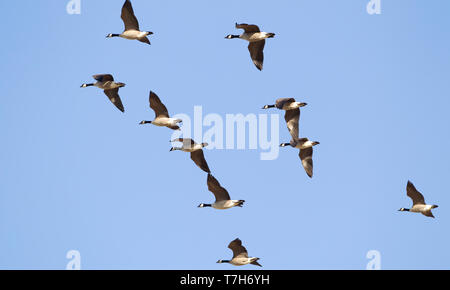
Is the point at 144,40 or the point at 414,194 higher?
the point at 144,40

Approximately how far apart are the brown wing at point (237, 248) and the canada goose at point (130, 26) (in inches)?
291

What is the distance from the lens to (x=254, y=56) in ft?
→ 119

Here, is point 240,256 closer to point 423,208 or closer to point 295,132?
point 295,132

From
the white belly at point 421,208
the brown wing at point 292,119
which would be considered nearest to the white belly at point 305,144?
the brown wing at point 292,119

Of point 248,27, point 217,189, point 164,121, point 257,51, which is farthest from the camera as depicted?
point 257,51

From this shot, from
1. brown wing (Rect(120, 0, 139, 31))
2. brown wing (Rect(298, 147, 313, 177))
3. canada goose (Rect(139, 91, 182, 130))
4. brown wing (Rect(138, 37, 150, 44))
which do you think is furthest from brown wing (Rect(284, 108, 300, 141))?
brown wing (Rect(120, 0, 139, 31))

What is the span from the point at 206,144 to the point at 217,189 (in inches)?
71.3

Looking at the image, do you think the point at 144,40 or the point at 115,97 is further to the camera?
the point at 115,97

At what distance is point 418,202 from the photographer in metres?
37.2

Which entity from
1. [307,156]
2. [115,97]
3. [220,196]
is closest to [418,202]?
[307,156]

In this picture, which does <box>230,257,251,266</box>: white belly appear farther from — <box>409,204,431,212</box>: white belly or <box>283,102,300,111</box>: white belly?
<box>409,204,431,212</box>: white belly

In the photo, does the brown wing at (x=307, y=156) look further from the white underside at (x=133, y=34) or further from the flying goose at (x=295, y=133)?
the white underside at (x=133, y=34)
